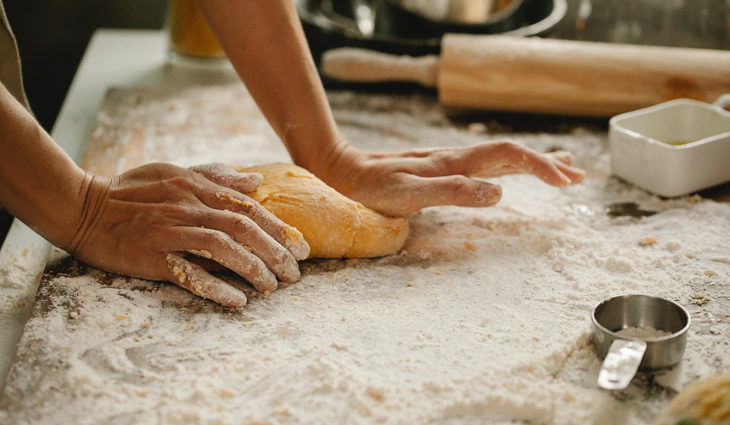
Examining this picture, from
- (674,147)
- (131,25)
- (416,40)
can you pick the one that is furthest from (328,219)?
(131,25)

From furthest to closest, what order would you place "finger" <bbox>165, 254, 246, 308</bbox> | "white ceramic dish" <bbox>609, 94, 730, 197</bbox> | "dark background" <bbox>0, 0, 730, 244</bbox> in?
"dark background" <bbox>0, 0, 730, 244</bbox>
"white ceramic dish" <bbox>609, 94, 730, 197</bbox>
"finger" <bbox>165, 254, 246, 308</bbox>

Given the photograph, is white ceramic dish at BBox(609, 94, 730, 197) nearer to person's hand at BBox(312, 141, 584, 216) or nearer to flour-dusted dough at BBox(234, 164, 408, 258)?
person's hand at BBox(312, 141, 584, 216)

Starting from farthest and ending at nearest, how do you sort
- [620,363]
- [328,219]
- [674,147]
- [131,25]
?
[131,25]
[674,147]
[328,219]
[620,363]

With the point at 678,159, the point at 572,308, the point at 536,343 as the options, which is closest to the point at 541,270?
the point at 572,308

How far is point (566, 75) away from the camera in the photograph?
208cm

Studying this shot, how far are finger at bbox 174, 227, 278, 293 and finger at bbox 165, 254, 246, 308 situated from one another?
3cm

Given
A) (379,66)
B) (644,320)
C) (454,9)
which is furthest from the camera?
(454,9)

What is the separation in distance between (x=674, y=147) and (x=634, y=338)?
30.4 inches

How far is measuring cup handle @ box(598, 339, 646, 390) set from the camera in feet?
3.11

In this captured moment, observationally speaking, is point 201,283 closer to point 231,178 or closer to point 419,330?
point 231,178

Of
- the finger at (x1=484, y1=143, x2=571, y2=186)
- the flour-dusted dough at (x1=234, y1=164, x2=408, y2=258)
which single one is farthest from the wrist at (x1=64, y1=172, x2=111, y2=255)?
the finger at (x1=484, y1=143, x2=571, y2=186)

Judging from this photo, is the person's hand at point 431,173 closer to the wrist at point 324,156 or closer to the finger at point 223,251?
the wrist at point 324,156

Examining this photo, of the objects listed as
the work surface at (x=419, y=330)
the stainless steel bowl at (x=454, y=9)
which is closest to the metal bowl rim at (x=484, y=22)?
the stainless steel bowl at (x=454, y=9)

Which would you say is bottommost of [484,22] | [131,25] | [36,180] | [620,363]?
[131,25]
